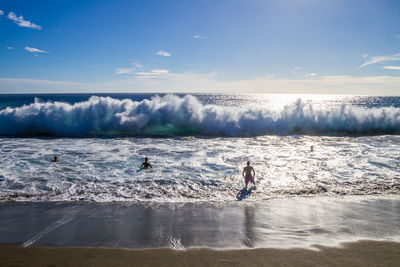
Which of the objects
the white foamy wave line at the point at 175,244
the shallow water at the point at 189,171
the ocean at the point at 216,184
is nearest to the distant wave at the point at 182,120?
the ocean at the point at 216,184

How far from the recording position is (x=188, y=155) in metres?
13.9

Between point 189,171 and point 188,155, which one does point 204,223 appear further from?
point 188,155

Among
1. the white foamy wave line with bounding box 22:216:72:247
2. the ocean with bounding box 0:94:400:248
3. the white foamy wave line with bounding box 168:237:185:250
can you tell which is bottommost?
the white foamy wave line with bounding box 22:216:72:247

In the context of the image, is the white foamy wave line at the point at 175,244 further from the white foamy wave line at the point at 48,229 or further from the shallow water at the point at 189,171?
the white foamy wave line at the point at 48,229

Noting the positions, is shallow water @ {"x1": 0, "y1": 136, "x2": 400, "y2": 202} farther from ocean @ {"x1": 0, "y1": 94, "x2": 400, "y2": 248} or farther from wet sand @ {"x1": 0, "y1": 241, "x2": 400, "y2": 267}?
wet sand @ {"x1": 0, "y1": 241, "x2": 400, "y2": 267}

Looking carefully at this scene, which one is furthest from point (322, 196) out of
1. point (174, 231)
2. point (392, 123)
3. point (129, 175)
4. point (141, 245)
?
point (392, 123)

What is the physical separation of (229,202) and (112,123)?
19072 mm

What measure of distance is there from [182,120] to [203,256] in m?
20.6

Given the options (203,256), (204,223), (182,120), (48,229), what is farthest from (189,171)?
(182,120)

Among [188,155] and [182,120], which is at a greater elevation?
[182,120]

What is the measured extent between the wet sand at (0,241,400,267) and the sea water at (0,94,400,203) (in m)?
2.89

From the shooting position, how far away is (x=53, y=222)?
6152 millimetres

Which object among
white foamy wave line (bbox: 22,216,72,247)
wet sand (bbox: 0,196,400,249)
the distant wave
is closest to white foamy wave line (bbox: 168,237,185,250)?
wet sand (bbox: 0,196,400,249)

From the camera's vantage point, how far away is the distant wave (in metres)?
23.5
